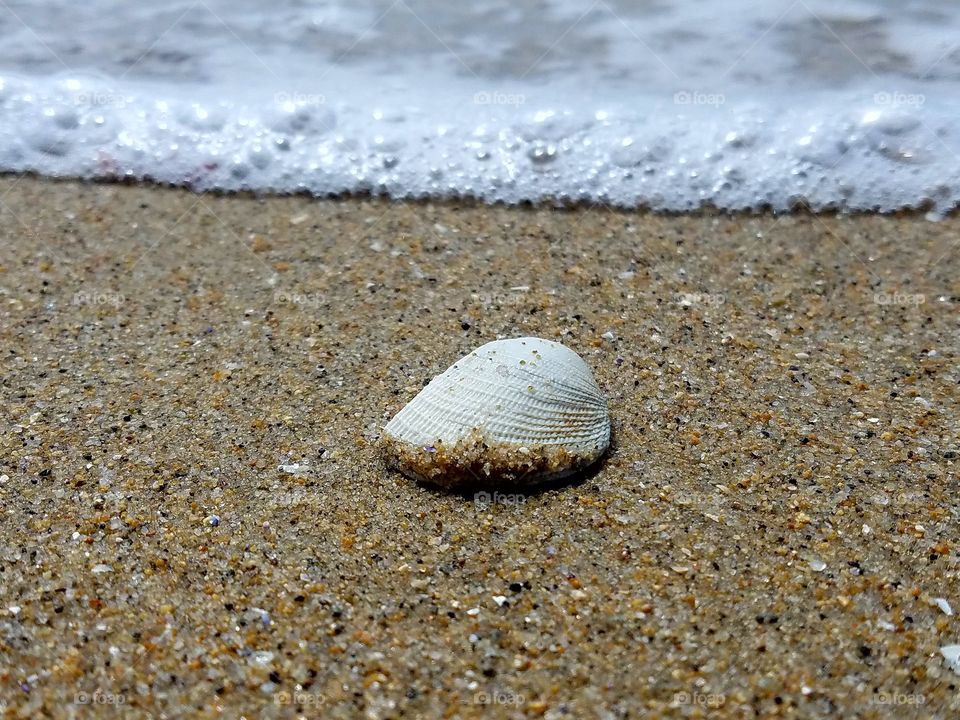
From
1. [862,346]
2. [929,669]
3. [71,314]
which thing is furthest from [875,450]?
[71,314]

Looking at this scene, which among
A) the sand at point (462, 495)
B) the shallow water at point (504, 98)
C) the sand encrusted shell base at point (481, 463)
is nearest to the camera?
Answer: the sand at point (462, 495)

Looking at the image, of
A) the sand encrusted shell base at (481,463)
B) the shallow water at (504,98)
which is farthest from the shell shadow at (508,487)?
the shallow water at (504,98)

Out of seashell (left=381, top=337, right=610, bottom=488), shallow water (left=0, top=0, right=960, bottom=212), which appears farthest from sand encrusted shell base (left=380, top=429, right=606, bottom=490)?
shallow water (left=0, top=0, right=960, bottom=212)

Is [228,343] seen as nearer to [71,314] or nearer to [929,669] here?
[71,314]

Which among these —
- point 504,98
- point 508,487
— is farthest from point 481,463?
point 504,98

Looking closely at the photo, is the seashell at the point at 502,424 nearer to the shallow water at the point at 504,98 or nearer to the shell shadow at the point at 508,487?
the shell shadow at the point at 508,487

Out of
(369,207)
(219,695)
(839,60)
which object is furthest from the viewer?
(839,60)

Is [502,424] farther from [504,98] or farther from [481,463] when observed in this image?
[504,98]
